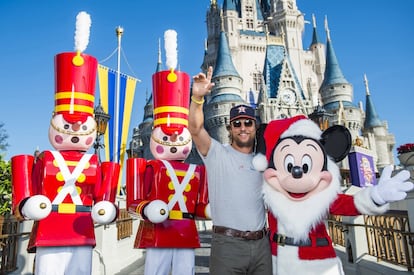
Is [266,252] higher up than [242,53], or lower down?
lower down

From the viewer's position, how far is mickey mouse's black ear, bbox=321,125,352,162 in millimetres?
2672

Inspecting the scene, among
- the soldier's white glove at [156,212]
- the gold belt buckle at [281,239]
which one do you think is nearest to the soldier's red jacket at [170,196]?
the soldier's white glove at [156,212]

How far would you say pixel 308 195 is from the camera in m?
2.55

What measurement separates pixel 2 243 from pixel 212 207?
2.99m

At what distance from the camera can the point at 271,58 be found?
35656 mm

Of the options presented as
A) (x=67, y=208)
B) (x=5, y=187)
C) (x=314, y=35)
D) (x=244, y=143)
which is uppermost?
(x=314, y=35)

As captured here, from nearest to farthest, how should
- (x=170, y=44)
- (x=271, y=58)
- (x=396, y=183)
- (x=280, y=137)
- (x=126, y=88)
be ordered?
(x=396, y=183)
(x=280, y=137)
(x=170, y=44)
(x=126, y=88)
(x=271, y=58)

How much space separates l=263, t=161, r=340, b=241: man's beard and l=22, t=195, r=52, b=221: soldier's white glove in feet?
6.89

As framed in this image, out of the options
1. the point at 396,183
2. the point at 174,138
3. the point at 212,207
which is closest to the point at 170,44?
the point at 174,138

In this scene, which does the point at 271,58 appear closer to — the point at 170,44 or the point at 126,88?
the point at 126,88

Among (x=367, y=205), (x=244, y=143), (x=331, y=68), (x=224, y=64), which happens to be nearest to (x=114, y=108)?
Answer: (x=244, y=143)

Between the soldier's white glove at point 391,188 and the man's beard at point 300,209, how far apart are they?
308 millimetres

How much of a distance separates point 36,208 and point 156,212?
3.76ft

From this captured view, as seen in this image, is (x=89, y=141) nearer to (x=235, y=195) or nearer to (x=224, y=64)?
(x=235, y=195)
